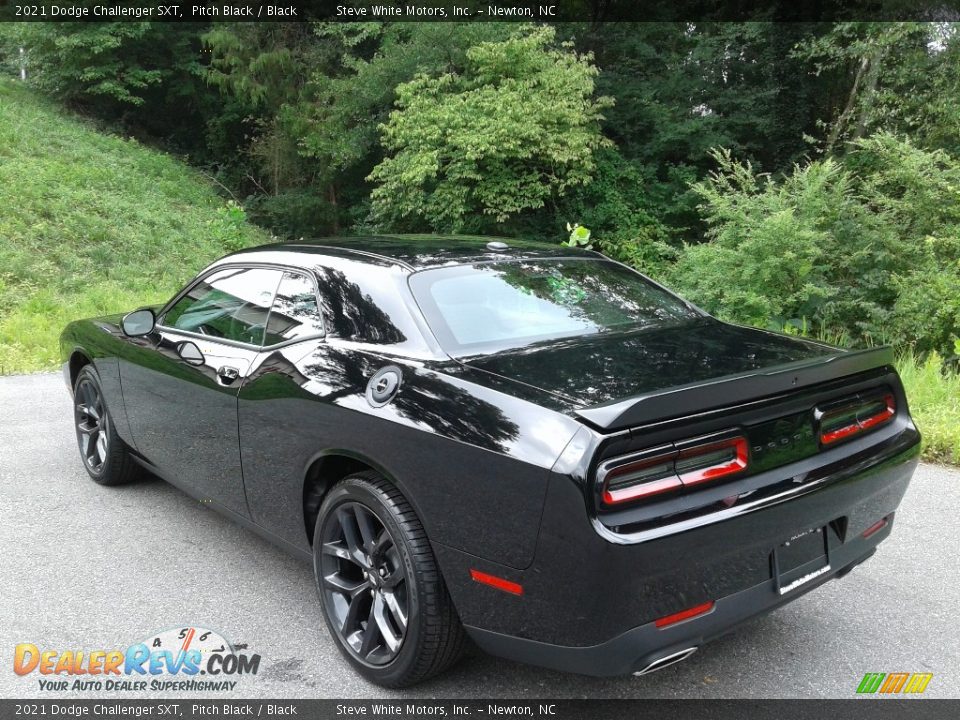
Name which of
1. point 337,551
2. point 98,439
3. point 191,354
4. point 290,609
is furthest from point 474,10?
point 337,551

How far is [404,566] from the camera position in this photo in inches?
97.3

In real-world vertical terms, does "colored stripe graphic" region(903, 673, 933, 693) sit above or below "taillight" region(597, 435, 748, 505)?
below

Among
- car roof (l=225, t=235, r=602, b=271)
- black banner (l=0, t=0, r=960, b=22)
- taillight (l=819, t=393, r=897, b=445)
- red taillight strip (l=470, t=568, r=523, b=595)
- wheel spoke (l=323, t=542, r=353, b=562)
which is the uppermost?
black banner (l=0, t=0, r=960, b=22)

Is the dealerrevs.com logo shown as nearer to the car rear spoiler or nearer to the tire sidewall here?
the tire sidewall

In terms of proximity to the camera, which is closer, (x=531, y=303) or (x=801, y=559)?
(x=801, y=559)

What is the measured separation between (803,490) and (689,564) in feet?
1.66

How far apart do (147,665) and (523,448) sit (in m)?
1.76

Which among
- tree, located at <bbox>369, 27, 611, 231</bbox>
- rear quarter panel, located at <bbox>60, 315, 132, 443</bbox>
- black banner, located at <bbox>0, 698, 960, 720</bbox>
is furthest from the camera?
tree, located at <bbox>369, 27, 611, 231</bbox>

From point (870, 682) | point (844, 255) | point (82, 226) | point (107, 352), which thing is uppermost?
point (107, 352)

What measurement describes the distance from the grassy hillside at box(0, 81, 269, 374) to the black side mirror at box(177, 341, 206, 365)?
6394mm

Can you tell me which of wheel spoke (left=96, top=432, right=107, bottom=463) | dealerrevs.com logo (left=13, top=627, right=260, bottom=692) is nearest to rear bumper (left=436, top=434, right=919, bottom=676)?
dealerrevs.com logo (left=13, top=627, right=260, bottom=692)

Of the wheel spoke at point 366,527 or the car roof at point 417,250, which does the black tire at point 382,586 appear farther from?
the car roof at point 417,250

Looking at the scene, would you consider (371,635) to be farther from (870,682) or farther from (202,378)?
(870,682)

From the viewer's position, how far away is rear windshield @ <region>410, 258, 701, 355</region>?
289 cm
